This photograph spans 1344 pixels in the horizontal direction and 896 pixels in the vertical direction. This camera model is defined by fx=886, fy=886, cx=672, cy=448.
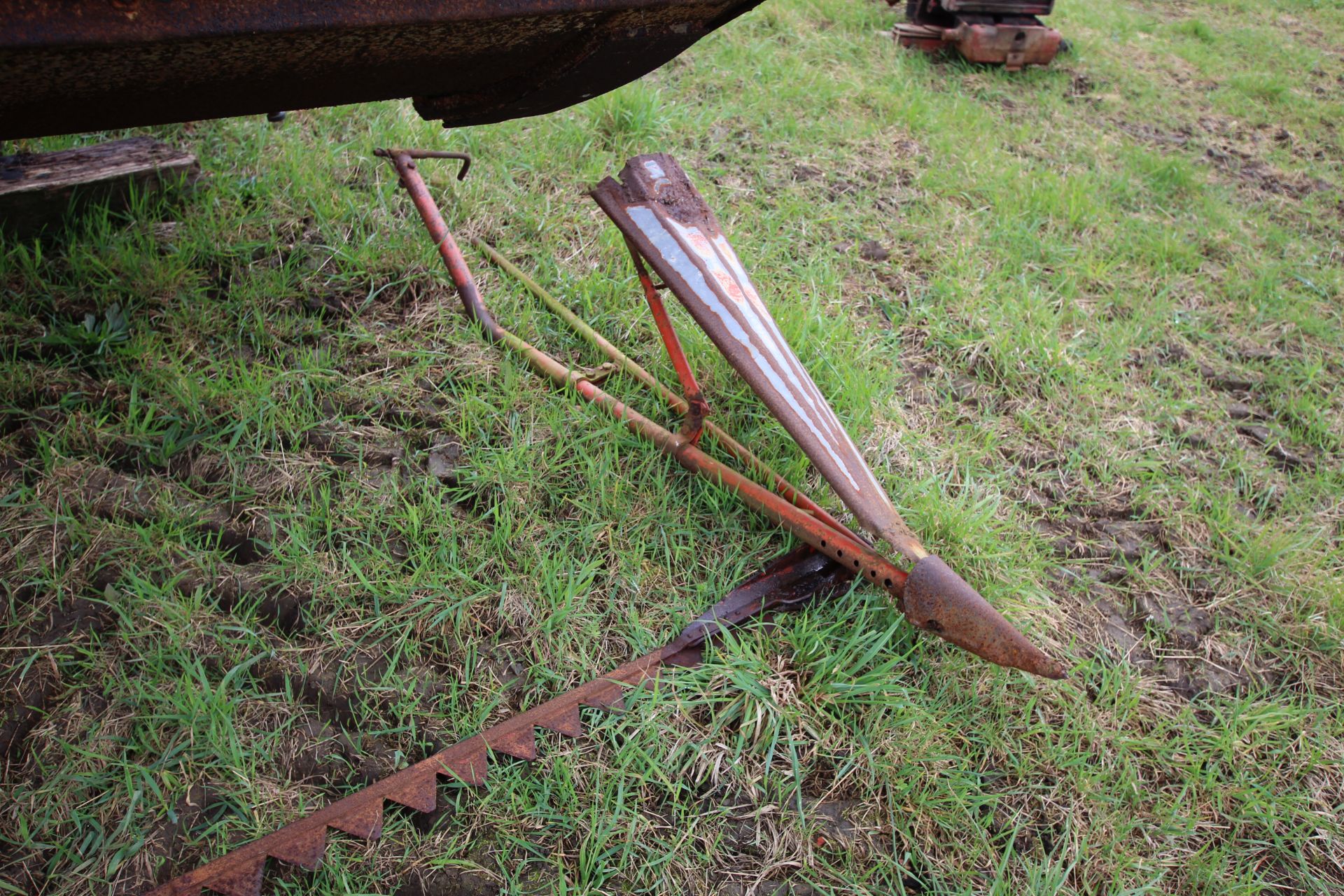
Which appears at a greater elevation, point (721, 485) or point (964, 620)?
point (964, 620)

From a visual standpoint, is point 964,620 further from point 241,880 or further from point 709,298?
point 241,880

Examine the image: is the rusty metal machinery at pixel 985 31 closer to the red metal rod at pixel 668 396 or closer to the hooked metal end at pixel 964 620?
the red metal rod at pixel 668 396

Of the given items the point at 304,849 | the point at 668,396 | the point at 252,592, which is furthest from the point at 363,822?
the point at 668,396

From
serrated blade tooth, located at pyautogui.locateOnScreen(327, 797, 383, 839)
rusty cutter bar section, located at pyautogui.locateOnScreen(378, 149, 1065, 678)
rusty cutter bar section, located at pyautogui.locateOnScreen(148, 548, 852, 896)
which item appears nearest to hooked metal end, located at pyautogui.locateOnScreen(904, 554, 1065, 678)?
rusty cutter bar section, located at pyautogui.locateOnScreen(378, 149, 1065, 678)

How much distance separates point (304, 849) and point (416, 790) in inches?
8.6

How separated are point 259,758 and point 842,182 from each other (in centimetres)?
300

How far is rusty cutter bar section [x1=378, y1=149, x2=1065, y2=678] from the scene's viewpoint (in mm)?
1760

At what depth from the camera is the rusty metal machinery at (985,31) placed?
482 cm

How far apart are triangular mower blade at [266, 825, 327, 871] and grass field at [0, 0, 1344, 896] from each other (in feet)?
0.14

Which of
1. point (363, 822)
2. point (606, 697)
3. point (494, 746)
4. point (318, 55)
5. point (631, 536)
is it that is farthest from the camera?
point (631, 536)

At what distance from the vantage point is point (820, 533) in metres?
2.10

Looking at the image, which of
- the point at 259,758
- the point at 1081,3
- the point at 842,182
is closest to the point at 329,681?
the point at 259,758

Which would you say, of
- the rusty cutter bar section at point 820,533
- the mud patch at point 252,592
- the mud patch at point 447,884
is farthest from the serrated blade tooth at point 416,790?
the rusty cutter bar section at point 820,533

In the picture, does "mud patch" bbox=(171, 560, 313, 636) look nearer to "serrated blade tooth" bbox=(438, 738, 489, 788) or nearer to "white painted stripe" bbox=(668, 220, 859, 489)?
"serrated blade tooth" bbox=(438, 738, 489, 788)
